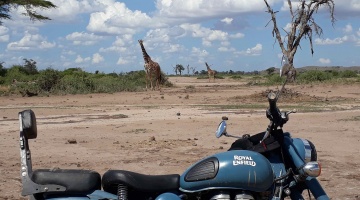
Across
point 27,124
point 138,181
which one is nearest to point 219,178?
point 138,181

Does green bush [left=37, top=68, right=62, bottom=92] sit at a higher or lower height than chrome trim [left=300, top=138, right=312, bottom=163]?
higher

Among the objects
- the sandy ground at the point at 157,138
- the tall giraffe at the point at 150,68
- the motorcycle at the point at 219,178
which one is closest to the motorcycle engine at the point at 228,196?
the motorcycle at the point at 219,178

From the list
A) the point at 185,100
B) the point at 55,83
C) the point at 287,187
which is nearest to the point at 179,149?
the point at 287,187

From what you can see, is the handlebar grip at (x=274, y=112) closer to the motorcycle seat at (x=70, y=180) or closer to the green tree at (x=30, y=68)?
the motorcycle seat at (x=70, y=180)

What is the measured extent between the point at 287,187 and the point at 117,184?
126cm

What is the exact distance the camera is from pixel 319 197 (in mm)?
4559

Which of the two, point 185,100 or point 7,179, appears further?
point 185,100

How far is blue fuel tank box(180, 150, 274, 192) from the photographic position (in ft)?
14.2

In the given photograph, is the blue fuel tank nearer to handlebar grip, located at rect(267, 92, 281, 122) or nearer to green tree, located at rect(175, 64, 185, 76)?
handlebar grip, located at rect(267, 92, 281, 122)

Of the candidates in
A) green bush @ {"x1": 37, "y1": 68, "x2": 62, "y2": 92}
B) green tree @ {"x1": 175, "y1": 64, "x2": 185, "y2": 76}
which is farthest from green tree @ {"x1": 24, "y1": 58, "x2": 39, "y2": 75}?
green tree @ {"x1": 175, "y1": 64, "x2": 185, "y2": 76}

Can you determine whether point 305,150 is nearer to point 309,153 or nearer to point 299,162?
→ point 309,153

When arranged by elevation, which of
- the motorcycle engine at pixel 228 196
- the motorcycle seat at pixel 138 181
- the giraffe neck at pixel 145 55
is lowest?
the motorcycle engine at pixel 228 196

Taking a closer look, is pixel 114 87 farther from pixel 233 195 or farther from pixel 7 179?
pixel 233 195

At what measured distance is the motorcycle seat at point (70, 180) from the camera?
4.39 metres
